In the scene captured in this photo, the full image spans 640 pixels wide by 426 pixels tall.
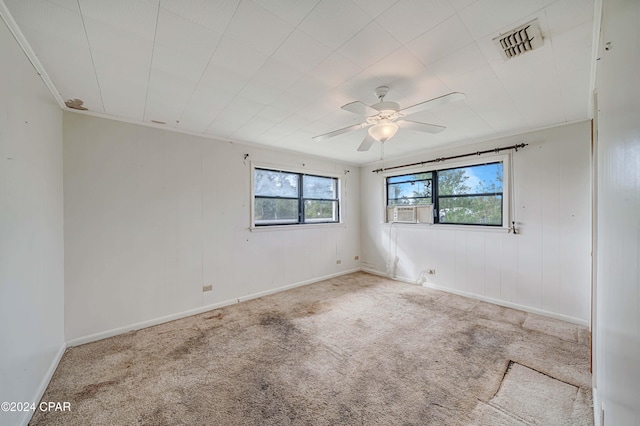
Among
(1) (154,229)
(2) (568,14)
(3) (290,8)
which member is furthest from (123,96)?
(2) (568,14)

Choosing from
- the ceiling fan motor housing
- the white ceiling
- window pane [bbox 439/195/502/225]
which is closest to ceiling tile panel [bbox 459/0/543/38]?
the white ceiling

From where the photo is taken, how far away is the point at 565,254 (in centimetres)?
311

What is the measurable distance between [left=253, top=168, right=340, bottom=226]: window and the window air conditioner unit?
1203mm

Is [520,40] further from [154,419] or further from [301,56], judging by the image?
[154,419]

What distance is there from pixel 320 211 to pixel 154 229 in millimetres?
2886

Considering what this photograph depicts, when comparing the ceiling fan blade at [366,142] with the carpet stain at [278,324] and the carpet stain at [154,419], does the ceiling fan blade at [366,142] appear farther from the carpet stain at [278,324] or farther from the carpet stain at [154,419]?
the carpet stain at [154,419]

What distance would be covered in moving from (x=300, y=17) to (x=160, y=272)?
3181mm

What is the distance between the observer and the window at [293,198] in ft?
13.6

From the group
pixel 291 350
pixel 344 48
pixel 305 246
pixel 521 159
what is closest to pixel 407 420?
pixel 291 350

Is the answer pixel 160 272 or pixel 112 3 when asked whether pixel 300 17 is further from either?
pixel 160 272

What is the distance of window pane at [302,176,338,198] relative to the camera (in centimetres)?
476

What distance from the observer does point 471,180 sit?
13.1 feet

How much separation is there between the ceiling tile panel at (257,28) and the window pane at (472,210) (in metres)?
3.73

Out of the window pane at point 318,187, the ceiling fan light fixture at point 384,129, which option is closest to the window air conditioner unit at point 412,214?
the window pane at point 318,187
